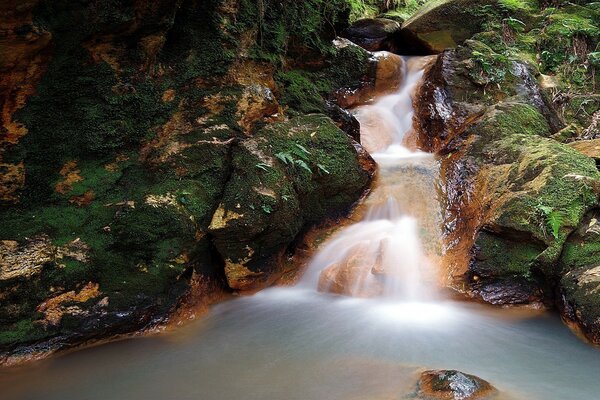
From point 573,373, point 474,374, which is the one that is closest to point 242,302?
point 474,374

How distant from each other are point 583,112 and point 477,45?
8.31ft

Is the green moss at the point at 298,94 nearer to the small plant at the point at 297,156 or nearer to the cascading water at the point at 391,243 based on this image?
the small plant at the point at 297,156

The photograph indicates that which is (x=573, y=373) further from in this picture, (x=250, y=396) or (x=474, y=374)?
(x=250, y=396)

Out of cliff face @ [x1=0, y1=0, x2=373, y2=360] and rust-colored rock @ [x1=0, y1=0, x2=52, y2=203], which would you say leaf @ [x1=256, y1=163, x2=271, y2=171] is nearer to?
cliff face @ [x1=0, y1=0, x2=373, y2=360]

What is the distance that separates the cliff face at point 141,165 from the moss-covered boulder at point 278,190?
2 centimetres

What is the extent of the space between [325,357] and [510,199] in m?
3.03

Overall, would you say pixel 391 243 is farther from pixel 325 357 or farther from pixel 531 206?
pixel 325 357

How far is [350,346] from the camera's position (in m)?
4.11

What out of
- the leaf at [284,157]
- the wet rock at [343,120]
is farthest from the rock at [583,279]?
the wet rock at [343,120]

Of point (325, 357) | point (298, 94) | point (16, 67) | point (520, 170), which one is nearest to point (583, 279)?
point (520, 170)

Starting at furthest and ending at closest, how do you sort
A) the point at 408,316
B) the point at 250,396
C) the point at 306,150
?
the point at 306,150
the point at 408,316
the point at 250,396

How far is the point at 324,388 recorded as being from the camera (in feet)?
11.0

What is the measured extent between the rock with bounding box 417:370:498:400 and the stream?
4.6 inches

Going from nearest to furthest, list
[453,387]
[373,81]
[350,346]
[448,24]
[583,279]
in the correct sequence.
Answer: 1. [453,387]
2. [350,346]
3. [583,279]
4. [373,81]
5. [448,24]
